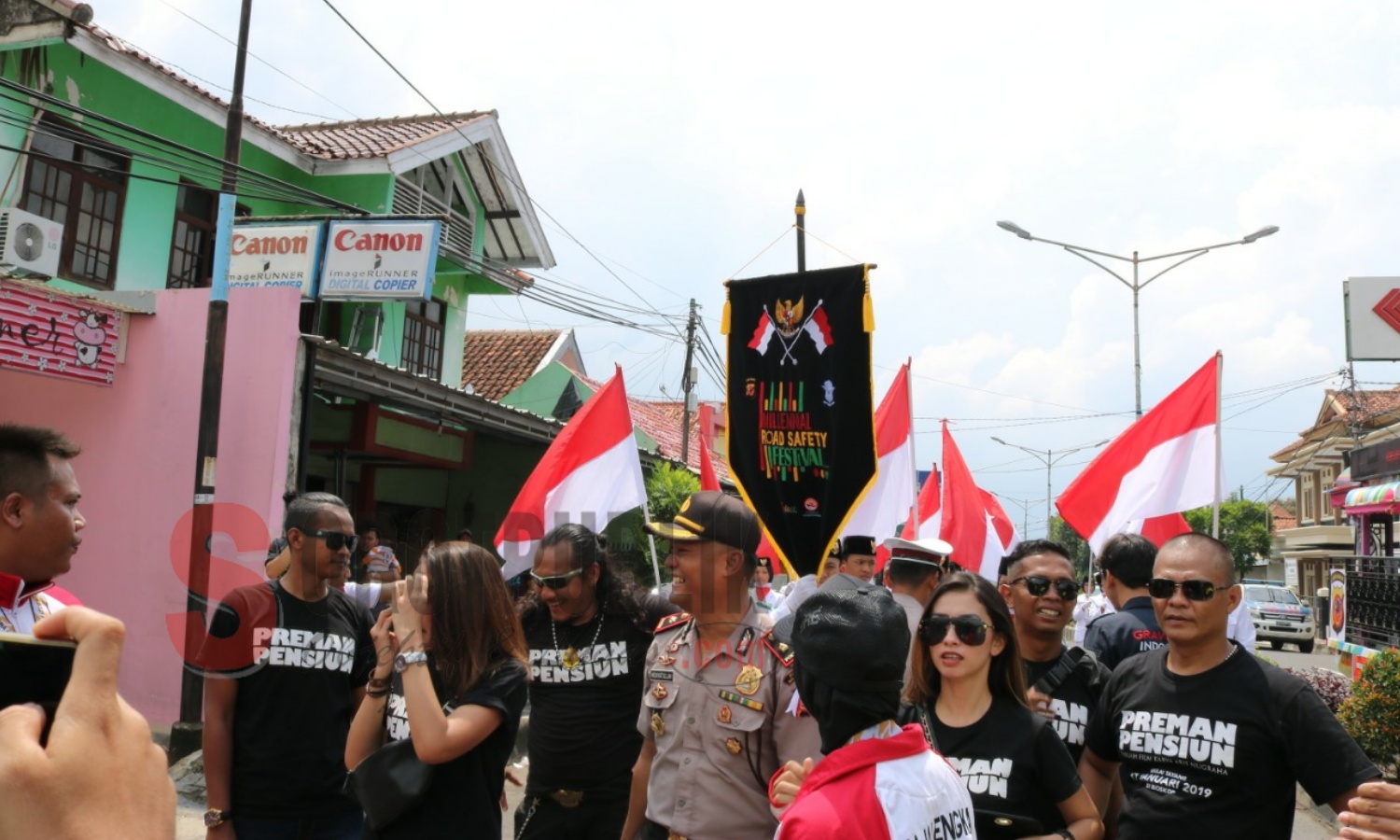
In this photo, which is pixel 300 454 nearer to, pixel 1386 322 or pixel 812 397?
pixel 812 397

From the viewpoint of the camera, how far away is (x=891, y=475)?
704 centimetres

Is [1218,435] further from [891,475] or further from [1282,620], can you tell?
[1282,620]

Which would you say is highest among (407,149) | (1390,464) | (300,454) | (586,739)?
(407,149)

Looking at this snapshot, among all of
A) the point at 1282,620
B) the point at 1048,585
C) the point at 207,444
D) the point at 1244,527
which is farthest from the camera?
the point at 1244,527

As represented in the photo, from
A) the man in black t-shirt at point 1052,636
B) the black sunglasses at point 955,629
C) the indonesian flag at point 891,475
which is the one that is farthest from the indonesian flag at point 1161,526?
the black sunglasses at point 955,629

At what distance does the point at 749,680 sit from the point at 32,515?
1.98m

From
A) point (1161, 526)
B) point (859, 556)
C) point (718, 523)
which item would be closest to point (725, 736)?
point (718, 523)

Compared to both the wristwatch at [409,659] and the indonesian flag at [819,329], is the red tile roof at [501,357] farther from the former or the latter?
the wristwatch at [409,659]

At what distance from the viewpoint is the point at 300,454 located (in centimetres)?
1045

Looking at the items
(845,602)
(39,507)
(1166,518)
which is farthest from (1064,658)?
(1166,518)

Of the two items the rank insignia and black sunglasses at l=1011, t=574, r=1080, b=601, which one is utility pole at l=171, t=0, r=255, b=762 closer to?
the rank insignia

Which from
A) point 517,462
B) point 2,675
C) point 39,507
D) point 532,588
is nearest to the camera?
point 2,675

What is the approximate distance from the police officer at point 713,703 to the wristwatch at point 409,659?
0.80 m

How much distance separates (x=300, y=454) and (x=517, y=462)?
7294 mm
